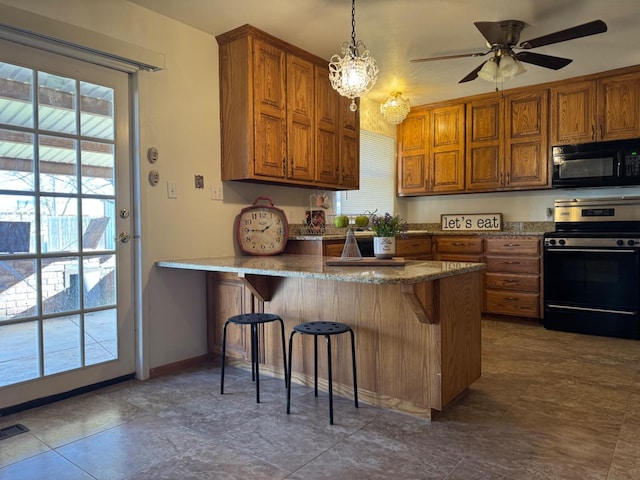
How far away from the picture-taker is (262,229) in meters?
3.54

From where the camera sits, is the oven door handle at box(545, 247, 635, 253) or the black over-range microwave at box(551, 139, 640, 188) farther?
the black over-range microwave at box(551, 139, 640, 188)

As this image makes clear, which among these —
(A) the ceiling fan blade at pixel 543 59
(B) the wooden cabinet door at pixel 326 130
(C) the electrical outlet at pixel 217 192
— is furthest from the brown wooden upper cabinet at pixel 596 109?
(C) the electrical outlet at pixel 217 192

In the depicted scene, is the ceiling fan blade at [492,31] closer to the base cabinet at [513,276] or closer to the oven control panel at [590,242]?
the oven control panel at [590,242]

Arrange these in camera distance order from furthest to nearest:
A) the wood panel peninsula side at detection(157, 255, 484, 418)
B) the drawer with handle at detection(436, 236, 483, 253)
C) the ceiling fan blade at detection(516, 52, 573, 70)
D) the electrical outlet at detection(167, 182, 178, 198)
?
1. the drawer with handle at detection(436, 236, 483, 253)
2. the ceiling fan blade at detection(516, 52, 573, 70)
3. the electrical outlet at detection(167, 182, 178, 198)
4. the wood panel peninsula side at detection(157, 255, 484, 418)

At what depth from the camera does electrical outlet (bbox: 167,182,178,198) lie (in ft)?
9.79

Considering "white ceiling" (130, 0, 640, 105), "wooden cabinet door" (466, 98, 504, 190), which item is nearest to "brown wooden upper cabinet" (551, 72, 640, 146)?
"white ceiling" (130, 0, 640, 105)

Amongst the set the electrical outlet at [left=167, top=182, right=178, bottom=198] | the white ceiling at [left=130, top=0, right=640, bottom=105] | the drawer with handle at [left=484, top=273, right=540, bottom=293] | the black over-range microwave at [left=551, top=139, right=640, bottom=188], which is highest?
the white ceiling at [left=130, top=0, right=640, bottom=105]

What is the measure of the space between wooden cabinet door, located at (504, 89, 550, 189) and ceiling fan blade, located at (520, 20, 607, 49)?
1.71 m

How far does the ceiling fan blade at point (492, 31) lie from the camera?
8.94 feet

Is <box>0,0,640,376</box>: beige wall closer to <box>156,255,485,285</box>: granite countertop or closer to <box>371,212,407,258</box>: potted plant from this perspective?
<box>156,255,485,285</box>: granite countertop

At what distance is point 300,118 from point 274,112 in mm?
291

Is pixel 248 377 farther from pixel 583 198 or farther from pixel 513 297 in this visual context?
pixel 583 198

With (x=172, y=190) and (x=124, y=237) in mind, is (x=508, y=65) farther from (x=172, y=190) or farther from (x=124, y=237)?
(x=124, y=237)

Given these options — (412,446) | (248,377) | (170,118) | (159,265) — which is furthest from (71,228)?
(412,446)
